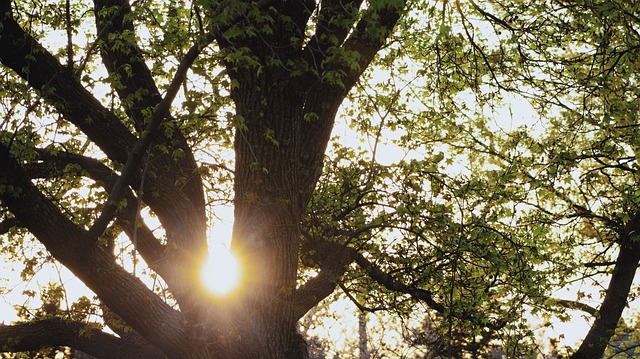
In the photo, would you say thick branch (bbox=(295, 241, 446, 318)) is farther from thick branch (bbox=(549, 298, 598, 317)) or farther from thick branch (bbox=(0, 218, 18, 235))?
thick branch (bbox=(0, 218, 18, 235))

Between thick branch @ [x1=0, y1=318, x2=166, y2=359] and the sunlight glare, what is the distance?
8.18 ft

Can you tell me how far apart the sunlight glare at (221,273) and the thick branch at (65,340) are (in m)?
2.49

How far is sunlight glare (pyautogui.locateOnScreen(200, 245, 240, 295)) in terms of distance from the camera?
6.03 metres

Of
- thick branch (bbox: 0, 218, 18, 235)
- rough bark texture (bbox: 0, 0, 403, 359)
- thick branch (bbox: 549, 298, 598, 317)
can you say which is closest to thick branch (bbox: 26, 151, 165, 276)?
rough bark texture (bbox: 0, 0, 403, 359)

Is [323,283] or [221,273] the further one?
[323,283]

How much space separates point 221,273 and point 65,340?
3527 millimetres

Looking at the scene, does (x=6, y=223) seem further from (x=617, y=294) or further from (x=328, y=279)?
(x=617, y=294)

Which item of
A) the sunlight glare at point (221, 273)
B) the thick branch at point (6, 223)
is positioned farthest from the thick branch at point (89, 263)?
the thick branch at point (6, 223)

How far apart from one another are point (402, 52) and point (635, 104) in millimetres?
4265

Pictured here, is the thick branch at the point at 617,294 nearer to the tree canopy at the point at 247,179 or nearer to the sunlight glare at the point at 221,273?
the tree canopy at the point at 247,179

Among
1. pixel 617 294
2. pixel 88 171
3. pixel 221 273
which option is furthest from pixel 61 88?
pixel 617 294

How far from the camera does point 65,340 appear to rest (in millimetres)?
8258

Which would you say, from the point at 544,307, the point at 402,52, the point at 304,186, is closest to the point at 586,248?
the point at 544,307

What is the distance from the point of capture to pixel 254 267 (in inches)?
239
